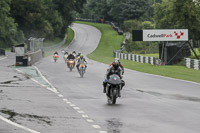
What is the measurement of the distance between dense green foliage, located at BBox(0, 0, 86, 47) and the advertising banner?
4042 cm

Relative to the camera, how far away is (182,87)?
2558cm

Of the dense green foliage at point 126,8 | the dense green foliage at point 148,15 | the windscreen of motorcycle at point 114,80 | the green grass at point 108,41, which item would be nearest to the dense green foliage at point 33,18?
the green grass at point 108,41

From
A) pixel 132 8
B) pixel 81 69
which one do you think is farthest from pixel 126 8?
pixel 81 69

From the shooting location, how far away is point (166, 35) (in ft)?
174

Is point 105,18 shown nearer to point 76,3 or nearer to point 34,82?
point 76,3

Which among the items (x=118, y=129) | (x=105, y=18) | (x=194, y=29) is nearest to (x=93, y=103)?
(x=118, y=129)

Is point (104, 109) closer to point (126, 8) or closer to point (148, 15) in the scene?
point (126, 8)

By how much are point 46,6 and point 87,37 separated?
15257 mm

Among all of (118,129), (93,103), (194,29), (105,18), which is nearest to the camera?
(118,129)

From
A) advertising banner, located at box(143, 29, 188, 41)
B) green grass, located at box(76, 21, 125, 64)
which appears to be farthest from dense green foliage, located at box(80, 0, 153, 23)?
advertising banner, located at box(143, 29, 188, 41)

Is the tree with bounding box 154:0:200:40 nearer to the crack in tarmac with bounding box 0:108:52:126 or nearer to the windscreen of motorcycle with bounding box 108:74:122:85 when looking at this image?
the windscreen of motorcycle with bounding box 108:74:122:85

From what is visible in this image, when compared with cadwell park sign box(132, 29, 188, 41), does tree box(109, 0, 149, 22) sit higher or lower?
higher

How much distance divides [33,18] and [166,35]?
51.9 metres

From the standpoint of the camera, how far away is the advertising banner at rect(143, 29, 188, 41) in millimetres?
52938
